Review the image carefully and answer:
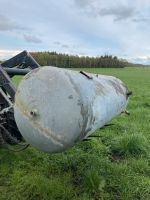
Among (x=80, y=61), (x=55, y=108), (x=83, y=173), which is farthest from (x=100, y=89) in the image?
(x=80, y=61)

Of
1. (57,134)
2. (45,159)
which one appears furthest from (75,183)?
(57,134)

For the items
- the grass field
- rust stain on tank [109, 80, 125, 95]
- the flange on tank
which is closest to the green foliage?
the grass field

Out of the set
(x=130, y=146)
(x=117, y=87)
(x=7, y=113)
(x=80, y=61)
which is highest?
(x=117, y=87)

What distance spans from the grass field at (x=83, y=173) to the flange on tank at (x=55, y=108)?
122cm

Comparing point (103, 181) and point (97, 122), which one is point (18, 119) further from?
point (103, 181)

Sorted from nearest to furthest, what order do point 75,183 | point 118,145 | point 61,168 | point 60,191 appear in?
point 60,191, point 75,183, point 61,168, point 118,145

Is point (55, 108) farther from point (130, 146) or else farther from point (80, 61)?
point (80, 61)

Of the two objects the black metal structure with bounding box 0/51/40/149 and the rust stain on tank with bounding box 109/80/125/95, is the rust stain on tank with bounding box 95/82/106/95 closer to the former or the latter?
the rust stain on tank with bounding box 109/80/125/95

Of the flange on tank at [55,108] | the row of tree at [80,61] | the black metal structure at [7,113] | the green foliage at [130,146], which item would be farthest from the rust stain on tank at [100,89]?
the row of tree at [80,61]

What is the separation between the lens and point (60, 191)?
4.53 meters

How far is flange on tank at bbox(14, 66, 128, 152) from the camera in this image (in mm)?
3305

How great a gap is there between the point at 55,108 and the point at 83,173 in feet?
6.55

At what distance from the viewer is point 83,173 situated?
16.5 ft

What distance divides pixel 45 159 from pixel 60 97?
2.48 m
